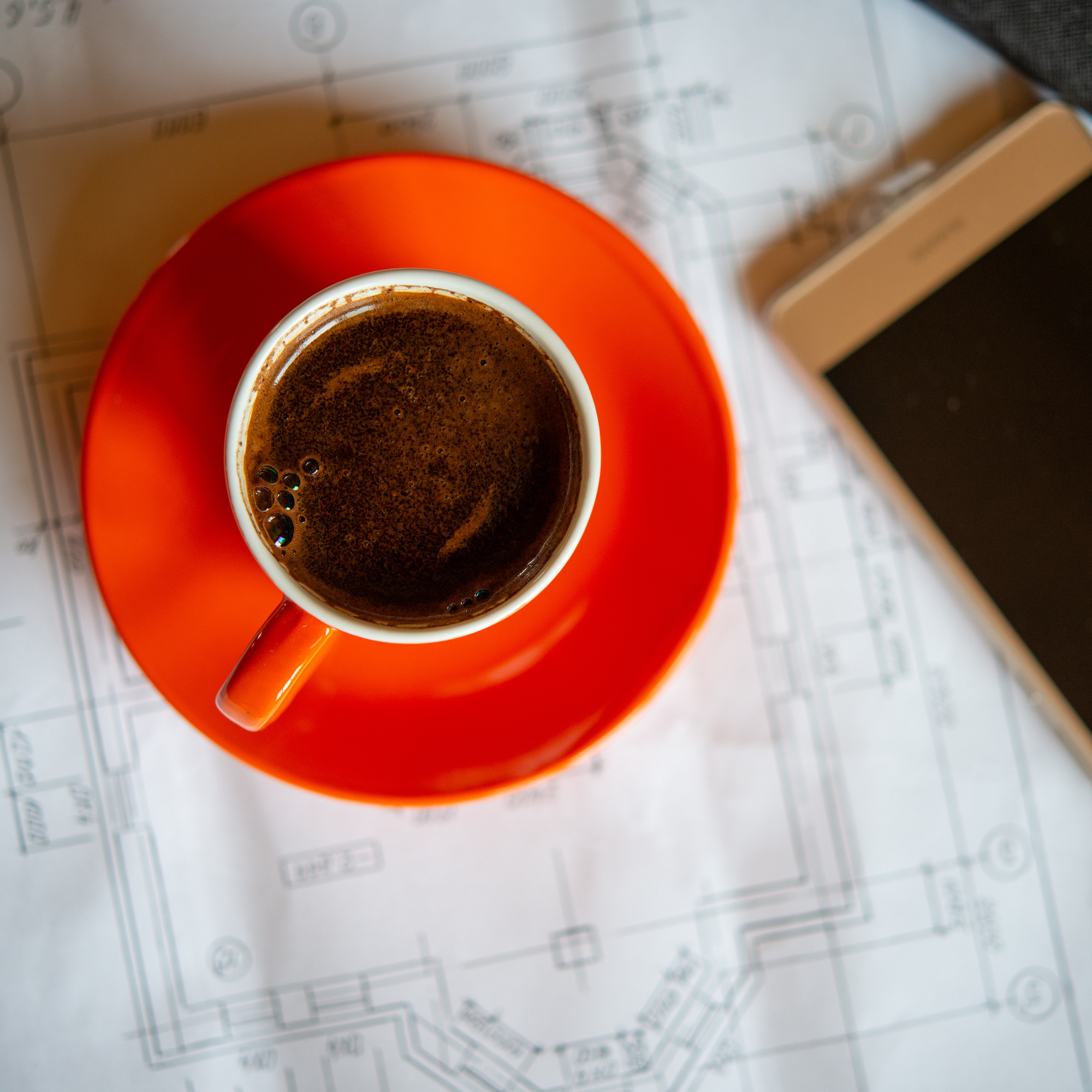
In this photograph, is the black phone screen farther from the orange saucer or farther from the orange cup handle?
the orange cup handle

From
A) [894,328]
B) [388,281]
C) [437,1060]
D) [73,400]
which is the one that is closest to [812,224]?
[894,328]

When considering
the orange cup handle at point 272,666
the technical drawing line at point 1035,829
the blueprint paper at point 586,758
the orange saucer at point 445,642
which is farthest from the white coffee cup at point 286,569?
the technical drawing line at point 1035,829

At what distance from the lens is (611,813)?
91cm

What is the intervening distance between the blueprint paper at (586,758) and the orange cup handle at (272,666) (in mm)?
309

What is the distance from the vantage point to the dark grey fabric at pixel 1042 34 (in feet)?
2.80

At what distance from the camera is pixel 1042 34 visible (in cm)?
87

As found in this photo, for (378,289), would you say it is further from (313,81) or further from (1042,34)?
(1042,34)

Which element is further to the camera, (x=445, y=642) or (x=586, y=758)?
(x=586, y=758)

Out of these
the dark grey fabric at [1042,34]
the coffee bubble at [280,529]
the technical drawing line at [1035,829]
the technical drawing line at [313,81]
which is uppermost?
the technical drawing line at [313,81]

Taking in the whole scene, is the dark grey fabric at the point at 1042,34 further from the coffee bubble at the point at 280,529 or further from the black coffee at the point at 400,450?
the coffee bubble at the point at 280,529

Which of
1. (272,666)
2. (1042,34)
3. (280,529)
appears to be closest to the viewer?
(272,666)

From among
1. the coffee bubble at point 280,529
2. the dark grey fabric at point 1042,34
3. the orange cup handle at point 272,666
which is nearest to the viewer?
the orange cup handle at point 272,666

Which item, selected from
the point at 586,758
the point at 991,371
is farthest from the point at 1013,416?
the point at 586,758

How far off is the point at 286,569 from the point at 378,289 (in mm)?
248
